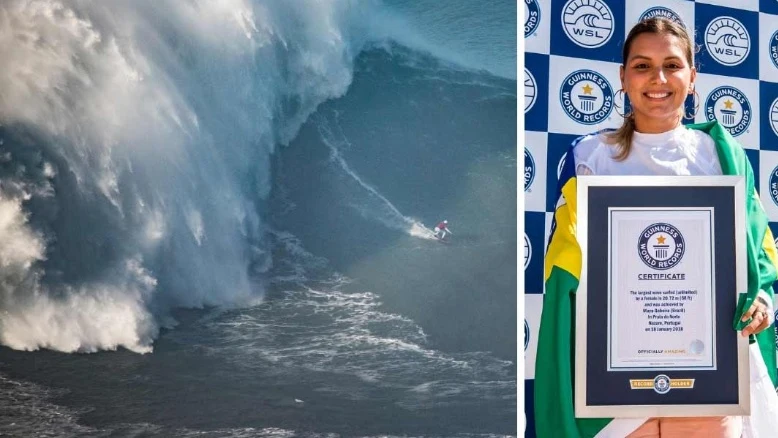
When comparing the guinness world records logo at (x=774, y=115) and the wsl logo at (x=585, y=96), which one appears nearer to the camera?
the wsl logo at (x=585, y=96)

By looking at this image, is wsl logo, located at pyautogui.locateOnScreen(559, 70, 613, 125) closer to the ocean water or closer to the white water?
the ocean water

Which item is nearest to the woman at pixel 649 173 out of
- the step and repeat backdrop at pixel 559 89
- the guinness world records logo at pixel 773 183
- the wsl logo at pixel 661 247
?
the wsl logo at pixel 661 247

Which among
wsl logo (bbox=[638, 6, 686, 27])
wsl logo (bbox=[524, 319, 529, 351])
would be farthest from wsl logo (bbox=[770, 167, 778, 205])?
wsl logo (bbox=[524, 319, 529, 351])

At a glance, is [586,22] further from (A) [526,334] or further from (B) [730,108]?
(A) [526,334]

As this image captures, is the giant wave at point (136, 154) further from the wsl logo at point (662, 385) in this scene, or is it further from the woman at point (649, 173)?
the wsl logo at point (662, 385)

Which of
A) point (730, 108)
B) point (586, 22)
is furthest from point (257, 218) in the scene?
point (730, 108)

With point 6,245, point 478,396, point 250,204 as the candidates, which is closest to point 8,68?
point 6,245
